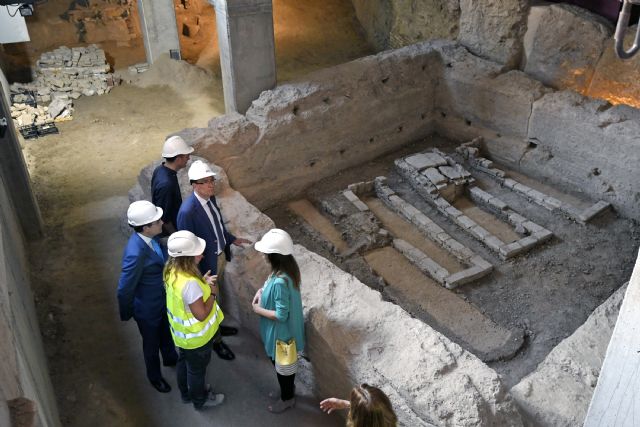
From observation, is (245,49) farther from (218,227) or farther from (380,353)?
(380,353)

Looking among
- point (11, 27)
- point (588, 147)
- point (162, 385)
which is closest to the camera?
point (162, 385)

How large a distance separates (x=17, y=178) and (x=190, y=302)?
402 cm

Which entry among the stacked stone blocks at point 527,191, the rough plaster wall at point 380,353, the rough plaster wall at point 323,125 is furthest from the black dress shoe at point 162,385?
the stacked stone blocks at point 527,191

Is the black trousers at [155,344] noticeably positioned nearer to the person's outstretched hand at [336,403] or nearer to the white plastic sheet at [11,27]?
the person's outstretched hand at [336,403]

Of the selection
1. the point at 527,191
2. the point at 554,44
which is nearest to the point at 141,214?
the point at 527,191

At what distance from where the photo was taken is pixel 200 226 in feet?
15.7

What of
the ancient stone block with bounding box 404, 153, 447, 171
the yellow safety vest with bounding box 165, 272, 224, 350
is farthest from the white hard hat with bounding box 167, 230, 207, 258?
the ancient stone block with bounding box 404, 153, 447, 171

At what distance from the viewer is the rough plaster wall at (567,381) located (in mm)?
4027

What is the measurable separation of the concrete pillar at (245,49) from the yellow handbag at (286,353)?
485 cm

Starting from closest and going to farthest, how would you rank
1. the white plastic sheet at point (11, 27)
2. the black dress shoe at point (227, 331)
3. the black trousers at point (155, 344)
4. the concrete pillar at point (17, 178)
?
the black trousers at point (155, 344) < the black dress shoe at point (227, 331) < the concrete pillar at point (17, 178) < the white plastic sheet at point (11, 27)

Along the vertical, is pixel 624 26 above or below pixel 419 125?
above

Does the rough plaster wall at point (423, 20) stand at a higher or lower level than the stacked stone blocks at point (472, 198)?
higher

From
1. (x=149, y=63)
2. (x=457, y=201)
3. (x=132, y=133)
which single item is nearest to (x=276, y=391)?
(x=457, y=201)

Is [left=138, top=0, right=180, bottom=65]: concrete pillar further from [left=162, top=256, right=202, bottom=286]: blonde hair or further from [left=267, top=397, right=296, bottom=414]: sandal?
[left=267, top=397, right=296, bottom=414]: sandal
